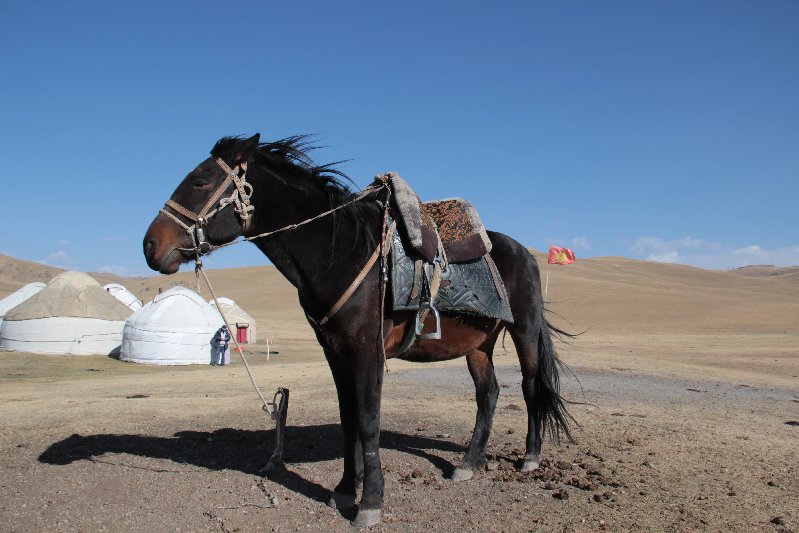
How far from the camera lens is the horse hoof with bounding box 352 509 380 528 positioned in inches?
173

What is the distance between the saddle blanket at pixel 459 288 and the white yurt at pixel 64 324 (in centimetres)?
2220

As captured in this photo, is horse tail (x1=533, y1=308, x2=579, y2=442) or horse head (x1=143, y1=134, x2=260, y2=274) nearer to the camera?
horse head (x1=143, y1=134, x2=260, y2=274)

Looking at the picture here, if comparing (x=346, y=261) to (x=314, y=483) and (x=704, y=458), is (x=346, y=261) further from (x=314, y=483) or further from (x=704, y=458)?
(x=704, y=458)

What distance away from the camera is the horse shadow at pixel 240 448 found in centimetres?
590

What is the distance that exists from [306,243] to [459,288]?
56.6 inches

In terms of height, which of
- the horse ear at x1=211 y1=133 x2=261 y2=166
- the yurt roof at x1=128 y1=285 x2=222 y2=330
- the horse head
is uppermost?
the horse ear at x1=211 y1=133 x2=261 y2=166

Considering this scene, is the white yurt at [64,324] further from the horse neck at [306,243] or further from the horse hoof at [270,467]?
the horse neck at [306,243]

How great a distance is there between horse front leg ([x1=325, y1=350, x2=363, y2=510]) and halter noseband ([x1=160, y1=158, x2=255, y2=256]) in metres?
1.30

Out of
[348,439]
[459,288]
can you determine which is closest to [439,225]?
[459,288]

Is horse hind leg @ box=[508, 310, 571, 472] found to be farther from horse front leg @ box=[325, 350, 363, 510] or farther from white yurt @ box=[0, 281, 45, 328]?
white yurt @ box=[0, 281, 45, 328]

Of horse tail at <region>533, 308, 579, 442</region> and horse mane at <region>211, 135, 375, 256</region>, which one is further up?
horse mane at <region>211, 135, 375, 256</region>

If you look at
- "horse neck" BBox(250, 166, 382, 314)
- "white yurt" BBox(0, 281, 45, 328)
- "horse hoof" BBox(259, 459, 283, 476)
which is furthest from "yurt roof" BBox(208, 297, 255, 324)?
"horse neck" BBox(250, 166, 382, 314)

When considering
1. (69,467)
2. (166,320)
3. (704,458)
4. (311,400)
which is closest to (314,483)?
(69,467)

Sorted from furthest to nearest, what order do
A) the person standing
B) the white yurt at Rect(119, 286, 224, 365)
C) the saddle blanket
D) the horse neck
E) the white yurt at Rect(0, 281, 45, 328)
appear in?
the white yurt at Rect(0, 281, 45, 328)
the person standing
the white yurt at Rect(119, 286, 224, 365)
the saddle blanket
the horse neck
